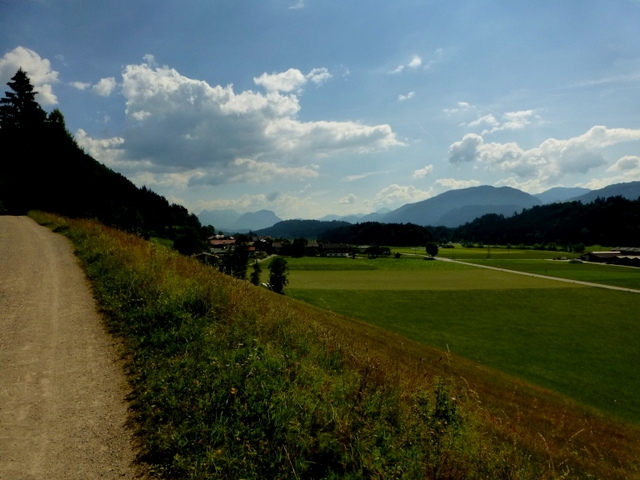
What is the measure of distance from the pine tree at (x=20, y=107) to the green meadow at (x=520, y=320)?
4246 centimetres

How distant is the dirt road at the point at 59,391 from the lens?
4102 millimetres

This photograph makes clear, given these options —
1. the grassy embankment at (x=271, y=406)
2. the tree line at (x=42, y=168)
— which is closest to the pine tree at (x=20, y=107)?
the tree line at (x=42, y=168)


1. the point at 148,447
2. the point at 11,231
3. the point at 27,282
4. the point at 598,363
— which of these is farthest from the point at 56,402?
the point at 598,363

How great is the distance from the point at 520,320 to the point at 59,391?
167 ft

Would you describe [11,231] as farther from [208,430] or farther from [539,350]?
[539,350]

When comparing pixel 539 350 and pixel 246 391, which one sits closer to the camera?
pixel 246 391

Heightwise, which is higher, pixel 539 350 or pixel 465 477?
pixel 465 477

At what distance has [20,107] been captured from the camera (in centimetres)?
4419

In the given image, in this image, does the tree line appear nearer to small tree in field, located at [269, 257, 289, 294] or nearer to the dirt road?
the dirt road

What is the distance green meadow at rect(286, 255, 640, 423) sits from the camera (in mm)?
27203

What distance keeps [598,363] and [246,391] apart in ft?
121

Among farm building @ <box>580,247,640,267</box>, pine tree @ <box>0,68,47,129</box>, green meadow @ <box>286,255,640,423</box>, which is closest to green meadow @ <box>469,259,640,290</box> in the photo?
green meadow @ <box>286,255,640,423</box>

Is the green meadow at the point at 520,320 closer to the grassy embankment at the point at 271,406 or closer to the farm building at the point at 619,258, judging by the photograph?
the grassy embankment at the point at 271,406

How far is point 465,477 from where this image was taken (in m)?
4.78
